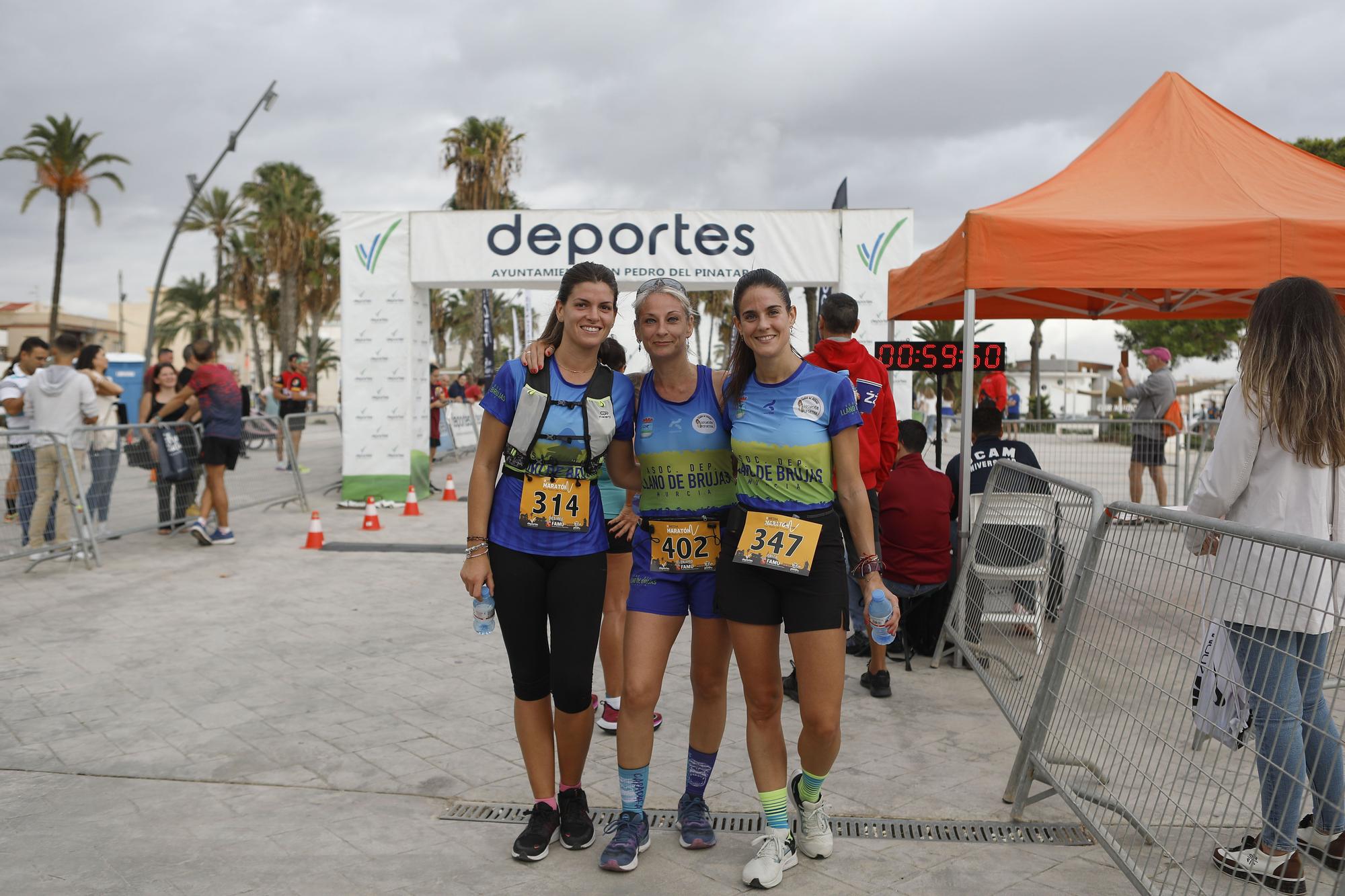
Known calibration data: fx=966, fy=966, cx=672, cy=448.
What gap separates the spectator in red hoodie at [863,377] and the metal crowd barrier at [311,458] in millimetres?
9114

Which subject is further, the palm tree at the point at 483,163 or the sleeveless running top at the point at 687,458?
the palm tree at the point at 483,163

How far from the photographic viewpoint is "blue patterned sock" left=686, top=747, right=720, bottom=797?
3443 millimetres

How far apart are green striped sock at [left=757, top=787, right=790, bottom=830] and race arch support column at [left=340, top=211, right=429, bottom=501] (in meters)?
10.2

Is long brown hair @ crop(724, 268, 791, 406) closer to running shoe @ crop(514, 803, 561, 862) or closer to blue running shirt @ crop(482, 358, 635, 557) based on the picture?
blue running shirt @ crop(482, 358, 635, 557)

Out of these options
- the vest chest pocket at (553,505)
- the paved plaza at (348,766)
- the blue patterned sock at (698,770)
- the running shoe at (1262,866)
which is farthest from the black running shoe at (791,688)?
the running shoe at (1262,866)

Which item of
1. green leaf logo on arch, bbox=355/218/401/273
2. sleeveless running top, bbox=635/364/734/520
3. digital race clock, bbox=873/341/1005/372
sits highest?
green leaf logo on arch, bbox=355/218/401/273

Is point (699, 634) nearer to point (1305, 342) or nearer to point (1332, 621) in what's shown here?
point (1332, 621)

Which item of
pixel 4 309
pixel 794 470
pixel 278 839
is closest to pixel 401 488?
pixel 278 839

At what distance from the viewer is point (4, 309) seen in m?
61.2

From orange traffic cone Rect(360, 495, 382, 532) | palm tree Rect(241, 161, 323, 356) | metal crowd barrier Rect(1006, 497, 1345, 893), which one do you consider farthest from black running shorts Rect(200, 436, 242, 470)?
palm tree Rect(241, 161, 323, 356)

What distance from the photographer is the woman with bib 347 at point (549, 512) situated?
10.8 ft

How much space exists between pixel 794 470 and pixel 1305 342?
1640 mm

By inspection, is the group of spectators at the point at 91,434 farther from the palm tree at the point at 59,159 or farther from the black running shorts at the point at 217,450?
the palm tree at the point at 59,159

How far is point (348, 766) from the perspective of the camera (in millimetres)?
4219
